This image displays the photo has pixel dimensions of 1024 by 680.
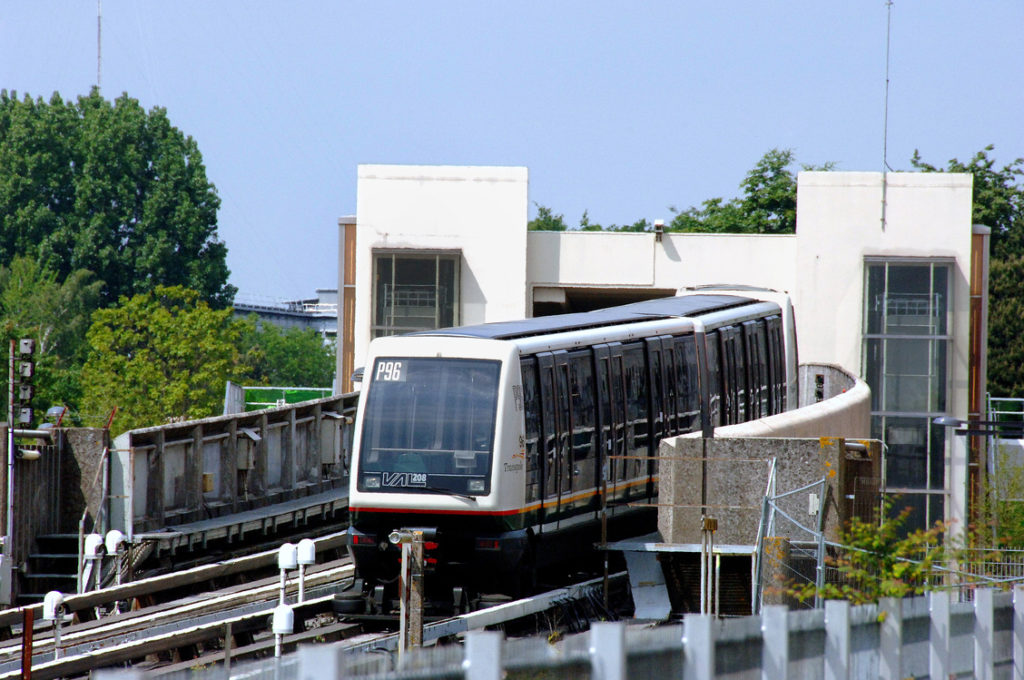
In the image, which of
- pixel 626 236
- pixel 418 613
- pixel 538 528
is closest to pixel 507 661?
pixel 418 613

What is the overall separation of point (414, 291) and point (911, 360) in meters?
13.1

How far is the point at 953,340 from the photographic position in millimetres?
38594

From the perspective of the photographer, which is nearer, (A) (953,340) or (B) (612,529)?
(B) (612,529)

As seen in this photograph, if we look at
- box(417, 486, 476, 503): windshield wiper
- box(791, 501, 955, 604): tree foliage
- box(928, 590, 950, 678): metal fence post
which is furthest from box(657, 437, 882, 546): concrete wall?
box(928, 590, 950, 678): metal fence post

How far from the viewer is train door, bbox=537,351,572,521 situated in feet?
54.2

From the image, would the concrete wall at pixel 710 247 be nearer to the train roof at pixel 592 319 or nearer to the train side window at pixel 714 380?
the train roof at pixel 592 319

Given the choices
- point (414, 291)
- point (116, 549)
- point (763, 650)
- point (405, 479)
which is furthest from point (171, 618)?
point (414, 291)

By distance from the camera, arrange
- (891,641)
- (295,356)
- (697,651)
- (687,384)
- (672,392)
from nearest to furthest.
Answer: (697,651) < (891,641) < (672,392) < (687,384) < (295,356)

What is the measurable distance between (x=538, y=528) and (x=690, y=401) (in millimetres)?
4758

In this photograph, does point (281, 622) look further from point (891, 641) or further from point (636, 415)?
point (891, 641)

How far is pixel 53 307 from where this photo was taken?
83062mm

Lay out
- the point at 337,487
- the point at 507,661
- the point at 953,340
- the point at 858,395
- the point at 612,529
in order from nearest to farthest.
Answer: the point at 507,661, the point at 612,529, the point at 858,395, the point at 337,487, the point at 953,340

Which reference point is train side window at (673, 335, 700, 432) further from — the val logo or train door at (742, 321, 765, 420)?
the val logo

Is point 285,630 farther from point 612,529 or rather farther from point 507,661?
point 507,661
